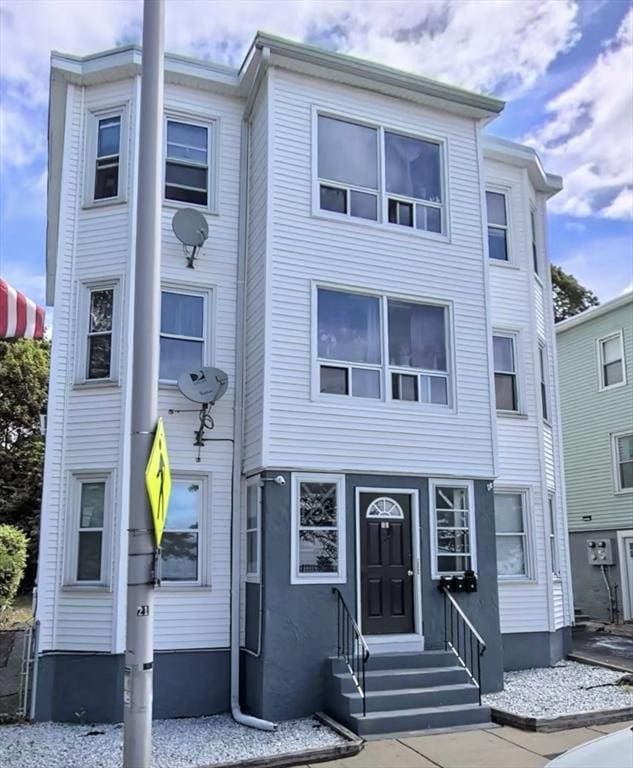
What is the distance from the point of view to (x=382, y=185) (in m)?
11.5

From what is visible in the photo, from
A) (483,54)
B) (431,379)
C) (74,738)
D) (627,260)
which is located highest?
(627,260)

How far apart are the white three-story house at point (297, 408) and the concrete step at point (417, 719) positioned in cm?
3

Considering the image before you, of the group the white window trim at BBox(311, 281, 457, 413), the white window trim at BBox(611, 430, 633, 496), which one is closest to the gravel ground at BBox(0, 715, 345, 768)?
the white window trim at BBox(311, 281, 457, 413)

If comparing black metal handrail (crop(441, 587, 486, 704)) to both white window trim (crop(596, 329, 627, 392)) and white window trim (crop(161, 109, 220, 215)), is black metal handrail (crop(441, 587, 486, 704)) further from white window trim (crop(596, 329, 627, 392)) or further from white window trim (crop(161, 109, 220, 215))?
white window trim (crop(596, 329, 627, 392))

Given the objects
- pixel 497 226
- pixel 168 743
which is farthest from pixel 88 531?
pixel 497 226

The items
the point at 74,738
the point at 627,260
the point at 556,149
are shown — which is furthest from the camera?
the point at 627,260

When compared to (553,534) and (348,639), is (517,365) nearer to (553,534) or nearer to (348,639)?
(553,534)

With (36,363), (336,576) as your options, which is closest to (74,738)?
(336,576)

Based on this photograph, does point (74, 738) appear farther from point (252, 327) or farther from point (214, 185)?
point (214, 185)

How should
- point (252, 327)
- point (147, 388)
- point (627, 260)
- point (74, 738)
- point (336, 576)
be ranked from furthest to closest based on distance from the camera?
1. point (627, 260)
2. point (252, 327)
3. point (336, 576)
4. point (74, 738)
5. point (147, 388)

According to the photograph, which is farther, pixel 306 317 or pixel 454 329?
pixel 454 329

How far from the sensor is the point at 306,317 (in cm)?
1046

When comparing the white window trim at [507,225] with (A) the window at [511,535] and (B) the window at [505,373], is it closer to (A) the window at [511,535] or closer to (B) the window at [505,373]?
(B) the window at [505,373]

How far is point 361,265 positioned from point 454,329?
69.1 inches
